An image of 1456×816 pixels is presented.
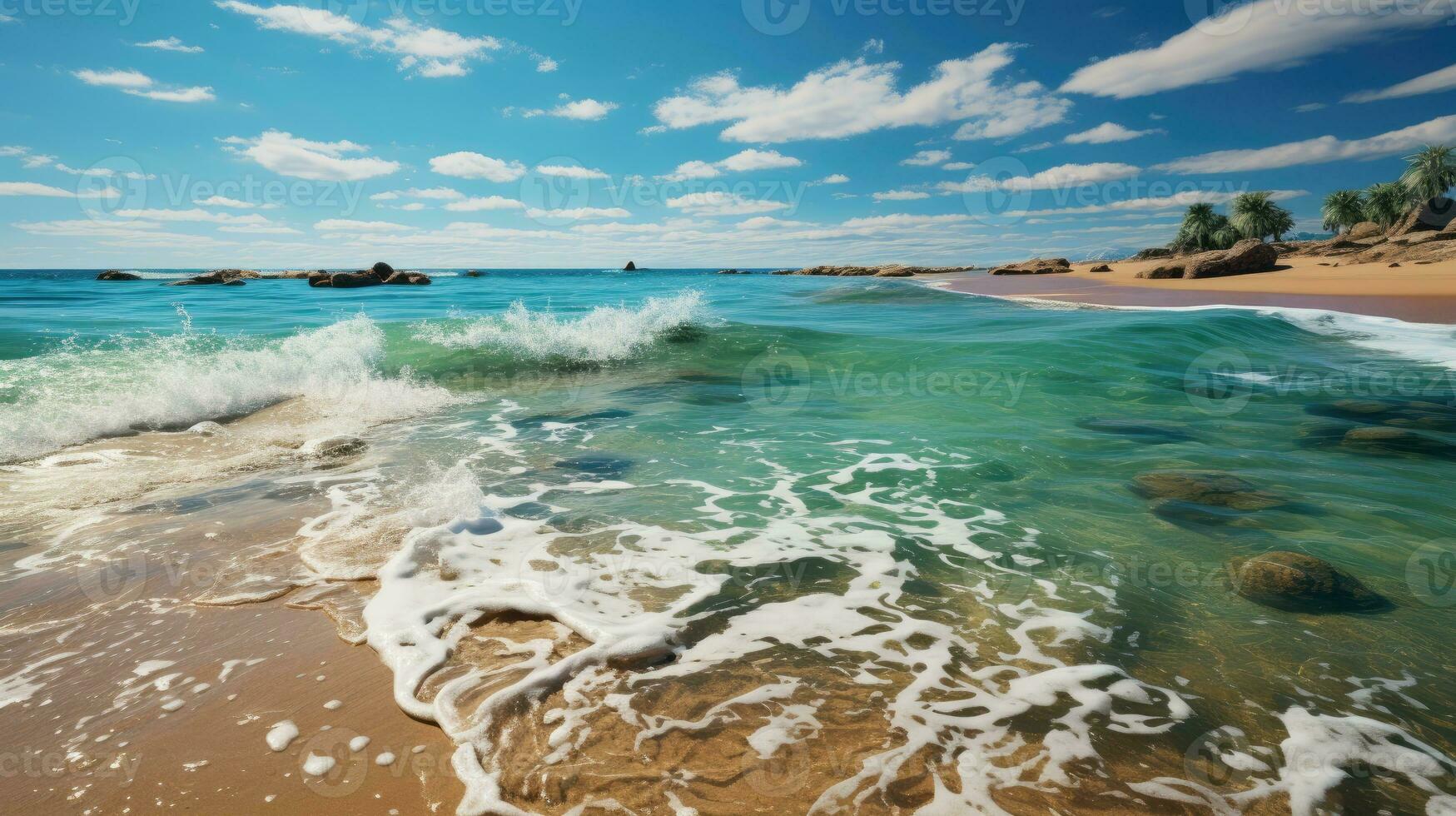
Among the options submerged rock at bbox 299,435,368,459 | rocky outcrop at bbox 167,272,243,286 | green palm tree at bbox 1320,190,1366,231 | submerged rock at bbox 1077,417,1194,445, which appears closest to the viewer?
submerged rock at bbox 299,435,368,459

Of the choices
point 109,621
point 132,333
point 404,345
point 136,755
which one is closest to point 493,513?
point 109,621

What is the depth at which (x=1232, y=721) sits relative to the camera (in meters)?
2.54

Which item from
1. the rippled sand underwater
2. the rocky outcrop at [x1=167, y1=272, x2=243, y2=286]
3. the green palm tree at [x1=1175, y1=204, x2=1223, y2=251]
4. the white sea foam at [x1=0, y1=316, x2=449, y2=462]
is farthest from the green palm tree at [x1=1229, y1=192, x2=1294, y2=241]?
the rocky outcrop at [x1=167, y1=272, x2=243, y2=286]

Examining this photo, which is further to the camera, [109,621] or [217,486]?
[217,486]

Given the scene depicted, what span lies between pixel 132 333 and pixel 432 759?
18575 mm

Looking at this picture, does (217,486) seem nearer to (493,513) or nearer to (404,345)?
(493,513)

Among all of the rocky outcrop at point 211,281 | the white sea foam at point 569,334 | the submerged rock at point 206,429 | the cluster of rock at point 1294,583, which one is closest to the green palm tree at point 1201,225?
the white sea foam at point 569,334

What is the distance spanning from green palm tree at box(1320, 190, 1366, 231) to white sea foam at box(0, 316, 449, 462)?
281ft

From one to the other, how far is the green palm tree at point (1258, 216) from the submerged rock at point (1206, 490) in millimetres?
72432

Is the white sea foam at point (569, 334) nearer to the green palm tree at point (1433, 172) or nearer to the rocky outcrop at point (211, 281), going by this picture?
the rocky outcrop at point (211, 281)

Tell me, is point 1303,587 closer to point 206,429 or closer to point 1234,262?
point 206,429

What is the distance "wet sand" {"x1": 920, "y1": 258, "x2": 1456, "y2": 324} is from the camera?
19.5 metres

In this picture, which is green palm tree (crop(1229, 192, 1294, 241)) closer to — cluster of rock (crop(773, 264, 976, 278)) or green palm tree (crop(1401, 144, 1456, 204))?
green palm tree (crop(1401, 144, 1456, 204))

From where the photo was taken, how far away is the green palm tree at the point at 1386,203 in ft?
180
